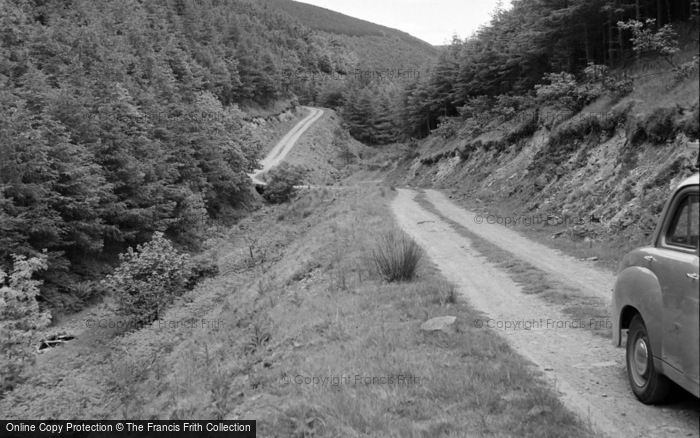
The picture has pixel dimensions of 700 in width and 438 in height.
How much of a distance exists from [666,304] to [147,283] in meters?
19.0

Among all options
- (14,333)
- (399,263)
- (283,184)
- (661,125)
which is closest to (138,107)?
(283,184)

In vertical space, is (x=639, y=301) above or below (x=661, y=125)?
below

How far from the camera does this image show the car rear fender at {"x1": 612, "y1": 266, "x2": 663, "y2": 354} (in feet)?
15.4

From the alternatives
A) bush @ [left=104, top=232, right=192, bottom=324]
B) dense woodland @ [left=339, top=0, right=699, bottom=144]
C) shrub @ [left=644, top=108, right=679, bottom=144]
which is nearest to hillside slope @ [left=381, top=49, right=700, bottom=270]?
shrub @ [left=644, top=108, right=679, bottom=144]

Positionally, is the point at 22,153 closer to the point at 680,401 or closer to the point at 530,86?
the point at 680,401

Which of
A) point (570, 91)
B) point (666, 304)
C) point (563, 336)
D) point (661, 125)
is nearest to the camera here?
point (666, 304)

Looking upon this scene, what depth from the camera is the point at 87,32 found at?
41.2 metres

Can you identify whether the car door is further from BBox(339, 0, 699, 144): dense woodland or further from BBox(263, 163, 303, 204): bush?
BBox(263, 163, 303, 204): bush

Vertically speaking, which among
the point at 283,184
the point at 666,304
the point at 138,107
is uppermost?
the point at 138,107

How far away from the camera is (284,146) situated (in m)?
70.7

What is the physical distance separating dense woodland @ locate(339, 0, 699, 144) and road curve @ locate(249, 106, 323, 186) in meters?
17.0

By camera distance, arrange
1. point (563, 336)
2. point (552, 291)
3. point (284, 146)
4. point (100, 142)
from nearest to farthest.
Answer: point (563, 336) → point (552, 291) → point (100, 142) → point (284, 146)

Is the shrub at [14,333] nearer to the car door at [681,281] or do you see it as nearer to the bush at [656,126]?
the car door at [681,281]

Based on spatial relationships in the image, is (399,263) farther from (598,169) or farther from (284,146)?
(284,146)
